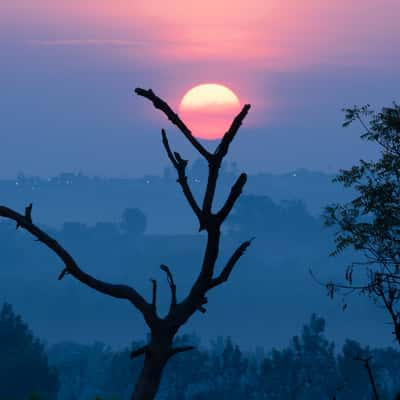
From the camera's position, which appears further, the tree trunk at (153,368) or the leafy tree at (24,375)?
the leafy tree at (24,375)

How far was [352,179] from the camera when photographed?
32312 mm

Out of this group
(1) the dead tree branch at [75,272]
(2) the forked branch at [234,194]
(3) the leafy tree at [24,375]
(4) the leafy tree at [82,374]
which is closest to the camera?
(2) the forked branch at [234,194]

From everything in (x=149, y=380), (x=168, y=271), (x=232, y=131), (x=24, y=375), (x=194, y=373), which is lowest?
(x=149, y=380)

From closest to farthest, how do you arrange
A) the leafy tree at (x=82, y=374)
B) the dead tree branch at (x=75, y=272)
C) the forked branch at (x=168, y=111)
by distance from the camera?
the forked branch at (x=168, y=111), the dead tree branch at (x=75, y=272), the leafy tree at (x=82, y=374)

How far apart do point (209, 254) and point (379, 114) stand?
80.8 ft

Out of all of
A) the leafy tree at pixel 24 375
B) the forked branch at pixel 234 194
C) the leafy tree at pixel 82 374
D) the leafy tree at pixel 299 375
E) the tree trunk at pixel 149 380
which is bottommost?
the tree trunk at pixel 149 380

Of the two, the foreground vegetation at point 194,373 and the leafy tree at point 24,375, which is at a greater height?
the foreground vegetation at point 194,373

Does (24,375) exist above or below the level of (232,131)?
above

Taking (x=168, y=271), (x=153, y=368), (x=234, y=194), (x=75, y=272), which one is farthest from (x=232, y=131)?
(x=153, y=368)

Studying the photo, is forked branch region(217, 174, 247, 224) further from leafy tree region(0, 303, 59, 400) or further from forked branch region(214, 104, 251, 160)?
leafy tree region(0, 303, 59, 400)

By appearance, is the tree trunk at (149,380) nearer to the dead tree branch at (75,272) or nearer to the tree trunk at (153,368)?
the tree trunk at (153,368)

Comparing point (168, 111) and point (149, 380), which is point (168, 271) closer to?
point (149, 380)

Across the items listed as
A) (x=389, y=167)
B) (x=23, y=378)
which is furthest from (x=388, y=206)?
(x=23, y=378)

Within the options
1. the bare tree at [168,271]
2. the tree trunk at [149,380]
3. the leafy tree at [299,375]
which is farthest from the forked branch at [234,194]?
the leafy tree at [299,375]
